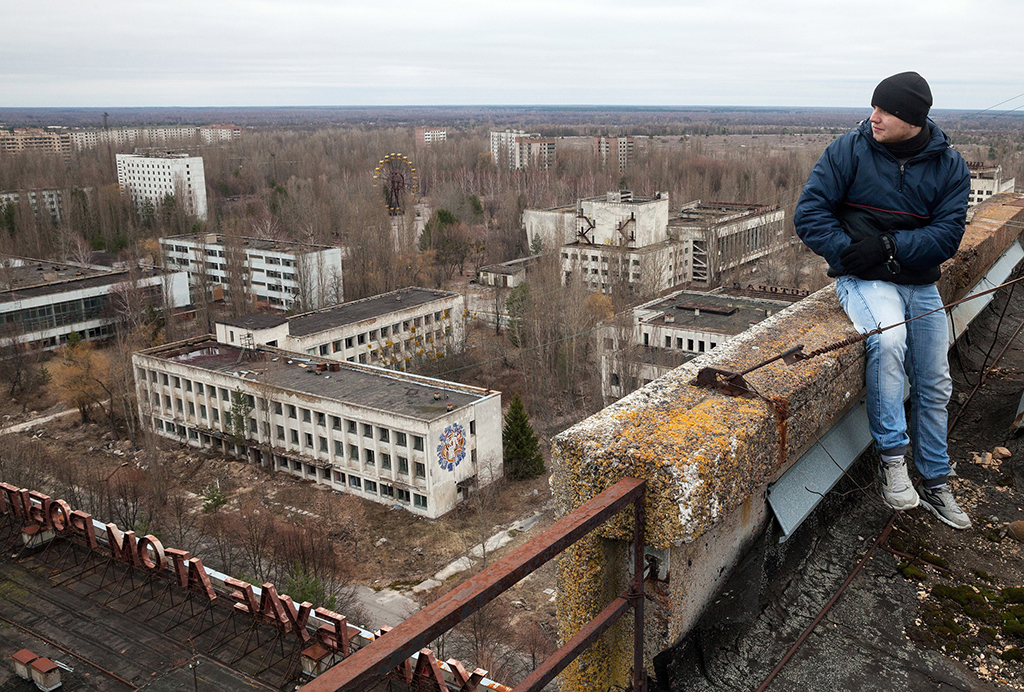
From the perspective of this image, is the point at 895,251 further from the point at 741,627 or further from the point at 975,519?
the point at 741,627

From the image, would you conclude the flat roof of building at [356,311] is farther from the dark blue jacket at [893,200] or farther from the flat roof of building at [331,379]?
the dark blue jacket at [893,200]

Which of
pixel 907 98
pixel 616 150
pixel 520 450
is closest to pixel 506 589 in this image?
pixel 907 98

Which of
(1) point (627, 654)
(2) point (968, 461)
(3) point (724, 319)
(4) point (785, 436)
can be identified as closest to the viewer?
(1) point (627, 654)

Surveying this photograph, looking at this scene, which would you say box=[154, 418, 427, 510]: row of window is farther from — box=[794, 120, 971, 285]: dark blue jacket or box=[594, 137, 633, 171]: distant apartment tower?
box=[594, 137, 633, 171]: distant apartment tower

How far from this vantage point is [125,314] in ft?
104

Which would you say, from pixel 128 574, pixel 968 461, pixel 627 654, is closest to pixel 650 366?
pixel 128 574

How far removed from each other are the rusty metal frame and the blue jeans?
1.26m

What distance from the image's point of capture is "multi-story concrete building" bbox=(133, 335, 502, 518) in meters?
18.5

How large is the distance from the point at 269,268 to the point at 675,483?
35.8m

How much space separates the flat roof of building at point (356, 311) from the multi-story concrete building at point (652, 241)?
22.8 feet

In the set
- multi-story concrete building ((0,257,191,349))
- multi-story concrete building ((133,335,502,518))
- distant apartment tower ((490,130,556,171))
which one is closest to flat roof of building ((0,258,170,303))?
multi-story concrete building ((0,257,191,349))

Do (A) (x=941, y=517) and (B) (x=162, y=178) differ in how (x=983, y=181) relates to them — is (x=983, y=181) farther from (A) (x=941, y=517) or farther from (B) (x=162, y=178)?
(B) (x=162, y=178)

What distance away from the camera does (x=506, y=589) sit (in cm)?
170

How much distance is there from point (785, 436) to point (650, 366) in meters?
19.5
